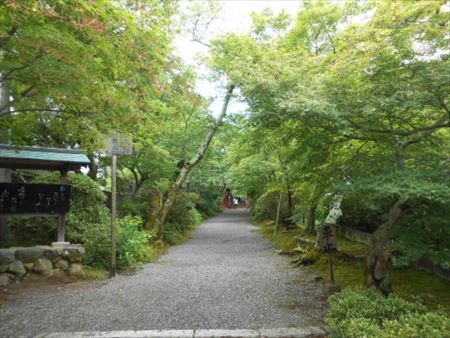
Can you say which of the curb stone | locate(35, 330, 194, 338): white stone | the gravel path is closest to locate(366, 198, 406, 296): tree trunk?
the gravel path

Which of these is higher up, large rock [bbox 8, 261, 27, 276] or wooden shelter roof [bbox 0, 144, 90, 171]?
wooden shelter roof [bbox 0, 144, 90, 171]

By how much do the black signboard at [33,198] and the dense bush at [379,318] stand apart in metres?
5.94

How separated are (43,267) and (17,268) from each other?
46 centimetres

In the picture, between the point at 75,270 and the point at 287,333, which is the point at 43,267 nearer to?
the point at 75,270

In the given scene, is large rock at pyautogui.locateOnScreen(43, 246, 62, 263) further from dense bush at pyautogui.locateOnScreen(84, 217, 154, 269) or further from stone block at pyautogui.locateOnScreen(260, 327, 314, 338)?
stone block at pyautogui.locateOnScreen(260, 327, 314, 338)

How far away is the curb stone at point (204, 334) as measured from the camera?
3.98 metres

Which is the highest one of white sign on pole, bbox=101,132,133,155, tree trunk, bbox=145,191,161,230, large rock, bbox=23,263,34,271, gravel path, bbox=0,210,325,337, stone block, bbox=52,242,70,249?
white sign on pole, bbox=101,132,133,155

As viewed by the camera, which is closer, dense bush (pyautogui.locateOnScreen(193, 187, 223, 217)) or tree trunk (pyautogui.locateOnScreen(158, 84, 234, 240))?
tree trunk (pyautogui.locateOnScreen(158, 84, 234, 240))

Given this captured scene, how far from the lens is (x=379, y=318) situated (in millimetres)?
3789

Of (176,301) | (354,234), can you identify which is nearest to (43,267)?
(176,301)

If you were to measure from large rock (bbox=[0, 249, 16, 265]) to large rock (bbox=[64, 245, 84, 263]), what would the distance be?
3.17ft

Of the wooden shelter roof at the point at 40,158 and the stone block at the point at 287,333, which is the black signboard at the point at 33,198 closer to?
the wooden shelter roof at the point at 40,158

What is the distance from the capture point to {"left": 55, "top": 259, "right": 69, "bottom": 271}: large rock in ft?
22.7

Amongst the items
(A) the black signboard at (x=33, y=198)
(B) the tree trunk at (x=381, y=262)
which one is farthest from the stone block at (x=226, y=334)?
(A) the black signboard at (x=33, y=198)
